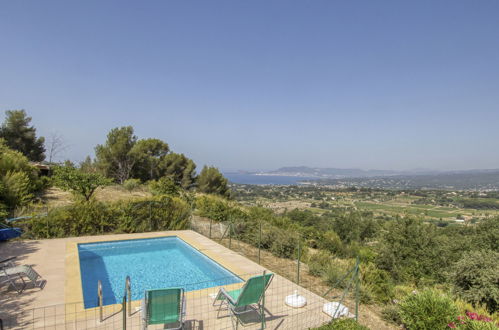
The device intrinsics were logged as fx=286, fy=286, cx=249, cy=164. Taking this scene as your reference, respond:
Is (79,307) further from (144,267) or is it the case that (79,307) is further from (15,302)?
(144,267)

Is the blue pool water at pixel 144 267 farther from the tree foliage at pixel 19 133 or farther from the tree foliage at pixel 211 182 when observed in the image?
the tree foliage at pixel 19 133

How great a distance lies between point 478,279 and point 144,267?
8.87 meters

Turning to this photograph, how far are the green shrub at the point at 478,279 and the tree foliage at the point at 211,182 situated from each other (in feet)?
70.0

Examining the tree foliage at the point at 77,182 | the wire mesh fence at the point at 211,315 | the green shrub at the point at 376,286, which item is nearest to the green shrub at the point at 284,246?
the green shrub at the point at 376,286

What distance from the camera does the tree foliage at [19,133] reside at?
2502 cm

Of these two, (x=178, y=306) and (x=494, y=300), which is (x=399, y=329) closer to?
(x=494, y=300)

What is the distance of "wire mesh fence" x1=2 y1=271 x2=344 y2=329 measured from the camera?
433cm

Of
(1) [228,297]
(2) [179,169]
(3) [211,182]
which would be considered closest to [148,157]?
(2) [179,169]

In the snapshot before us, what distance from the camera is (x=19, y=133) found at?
2577 cm

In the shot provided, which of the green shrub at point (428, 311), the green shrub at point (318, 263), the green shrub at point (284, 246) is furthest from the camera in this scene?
the green shrub at point (284, 246)

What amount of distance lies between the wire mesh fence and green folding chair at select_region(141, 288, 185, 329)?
2.2 inches

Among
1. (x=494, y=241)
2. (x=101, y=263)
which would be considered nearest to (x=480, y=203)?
(x=494, y=241)

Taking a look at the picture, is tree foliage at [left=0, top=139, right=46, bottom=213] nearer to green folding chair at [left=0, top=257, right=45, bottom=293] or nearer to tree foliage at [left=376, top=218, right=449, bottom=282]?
green folding chair at [left=0, top=257, right=45, bottom=293]

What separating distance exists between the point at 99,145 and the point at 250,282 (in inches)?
931
